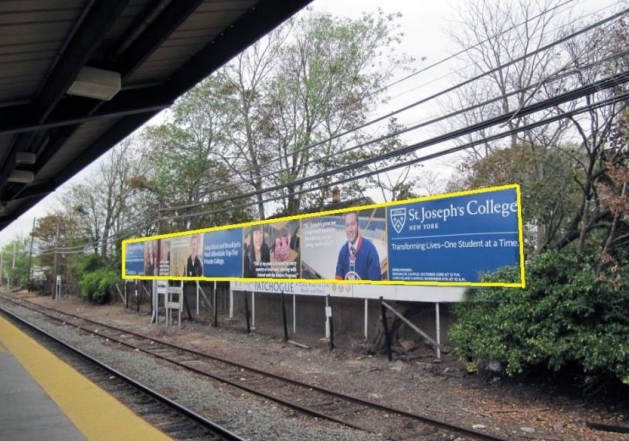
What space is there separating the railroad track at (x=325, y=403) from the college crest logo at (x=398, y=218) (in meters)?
4.63

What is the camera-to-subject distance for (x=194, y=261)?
2364 cm

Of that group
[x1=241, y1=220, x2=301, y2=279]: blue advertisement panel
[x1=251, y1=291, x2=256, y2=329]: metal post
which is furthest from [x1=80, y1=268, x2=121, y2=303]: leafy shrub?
[x1=241, y1=220, x2=301, y2=279]: blue advertisement panel

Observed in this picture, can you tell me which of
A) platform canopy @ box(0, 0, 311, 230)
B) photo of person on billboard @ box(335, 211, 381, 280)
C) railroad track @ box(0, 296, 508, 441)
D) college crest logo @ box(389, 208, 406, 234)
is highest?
platform canopy @ box(0, 0, 311, 230)

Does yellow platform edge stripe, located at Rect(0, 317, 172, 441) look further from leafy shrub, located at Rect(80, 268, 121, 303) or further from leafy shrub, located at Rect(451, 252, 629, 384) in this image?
leafy shrub, located at Rect(80, 268, 121, 303)

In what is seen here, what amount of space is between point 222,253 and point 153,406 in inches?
479

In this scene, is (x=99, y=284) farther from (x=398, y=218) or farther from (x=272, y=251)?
(x=398, y=218)

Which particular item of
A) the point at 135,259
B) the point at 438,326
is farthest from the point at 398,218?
the point at 135,259

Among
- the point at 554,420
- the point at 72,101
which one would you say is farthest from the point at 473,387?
the point at 72,101

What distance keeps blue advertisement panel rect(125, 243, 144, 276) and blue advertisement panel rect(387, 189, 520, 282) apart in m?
18.4

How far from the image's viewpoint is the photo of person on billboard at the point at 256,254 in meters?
19.3

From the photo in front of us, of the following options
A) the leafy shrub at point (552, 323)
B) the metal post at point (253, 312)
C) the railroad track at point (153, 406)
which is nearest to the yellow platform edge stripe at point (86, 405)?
the railroad track at point (153, 406)

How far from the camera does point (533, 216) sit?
1441 centimetres

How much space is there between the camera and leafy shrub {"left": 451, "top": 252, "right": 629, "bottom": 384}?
346 inches

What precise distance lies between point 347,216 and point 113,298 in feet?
94.3
